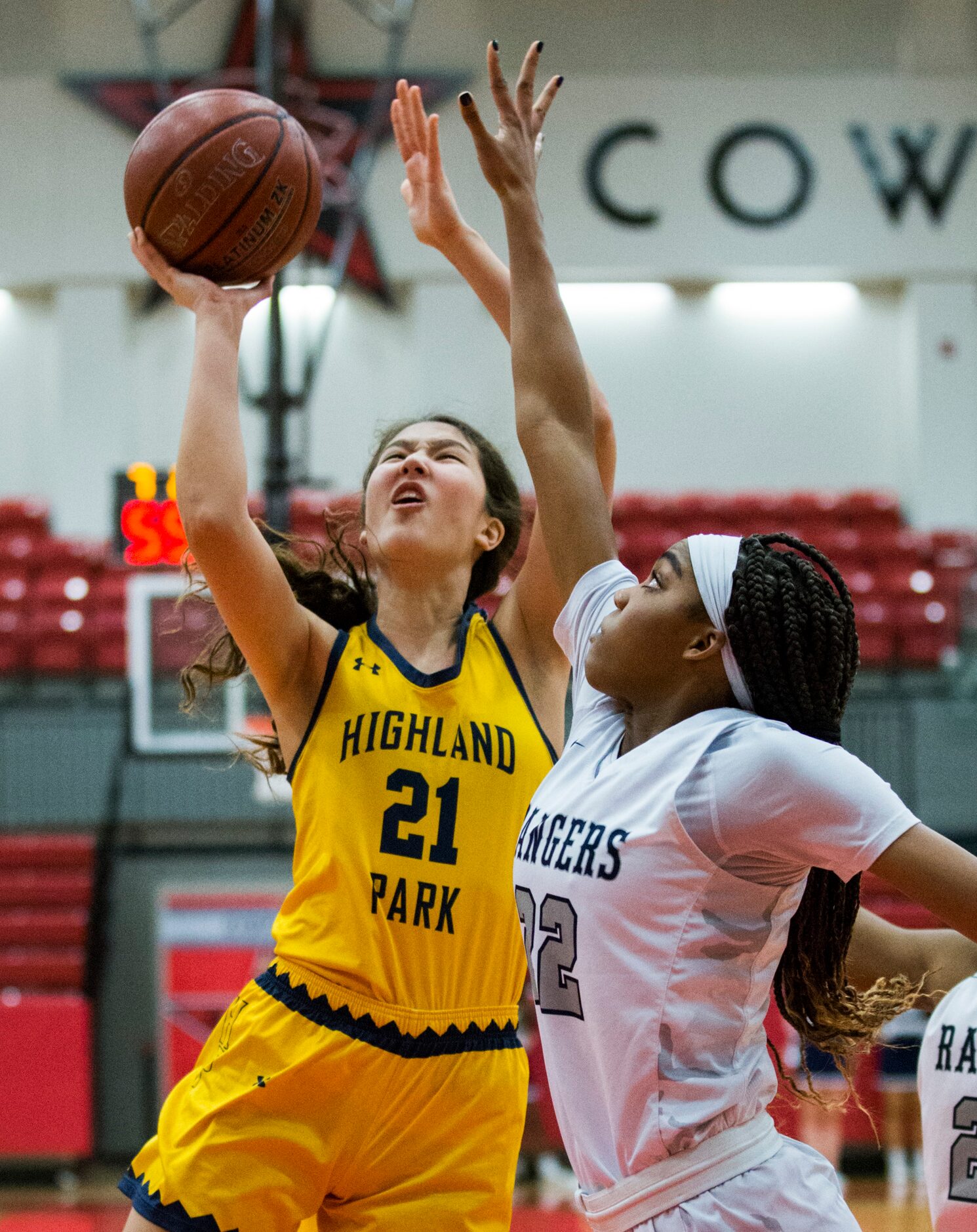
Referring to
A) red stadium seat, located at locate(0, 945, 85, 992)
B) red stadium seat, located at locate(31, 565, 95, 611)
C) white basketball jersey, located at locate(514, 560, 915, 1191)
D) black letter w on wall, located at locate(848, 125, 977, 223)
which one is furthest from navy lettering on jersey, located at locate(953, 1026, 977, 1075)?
black letter w on wall, located at locate(848, 125, 977, 223)

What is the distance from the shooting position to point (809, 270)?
1376cm

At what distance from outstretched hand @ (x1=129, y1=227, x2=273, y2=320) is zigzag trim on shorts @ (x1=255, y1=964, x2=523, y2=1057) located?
3.97ft

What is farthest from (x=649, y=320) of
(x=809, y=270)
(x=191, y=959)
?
(x=191, y=959)

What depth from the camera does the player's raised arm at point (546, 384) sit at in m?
2.38

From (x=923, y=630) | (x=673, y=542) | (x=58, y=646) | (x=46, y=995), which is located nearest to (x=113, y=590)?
(x=58, y=646)

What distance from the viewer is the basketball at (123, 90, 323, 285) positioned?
2814 mm

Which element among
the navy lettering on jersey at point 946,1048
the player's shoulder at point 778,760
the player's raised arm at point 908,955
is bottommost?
the navy lettering on jersey at point 946,1048

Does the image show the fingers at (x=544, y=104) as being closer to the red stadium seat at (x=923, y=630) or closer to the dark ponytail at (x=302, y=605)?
the dark ponytail at (x=302, y=605)

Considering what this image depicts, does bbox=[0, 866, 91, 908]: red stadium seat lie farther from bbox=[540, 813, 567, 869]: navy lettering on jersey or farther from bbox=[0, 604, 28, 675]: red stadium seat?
bbox=[540, 813, 567, 869]: navy lettering on jersey

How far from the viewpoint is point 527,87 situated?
2.48 m

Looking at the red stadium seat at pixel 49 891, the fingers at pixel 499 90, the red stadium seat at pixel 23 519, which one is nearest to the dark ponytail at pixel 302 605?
the fingers at pixel 499 90

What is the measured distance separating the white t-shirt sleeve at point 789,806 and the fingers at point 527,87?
1211 millimetres

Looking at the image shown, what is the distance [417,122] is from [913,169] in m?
11.6

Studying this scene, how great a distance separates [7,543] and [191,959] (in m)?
5.44
